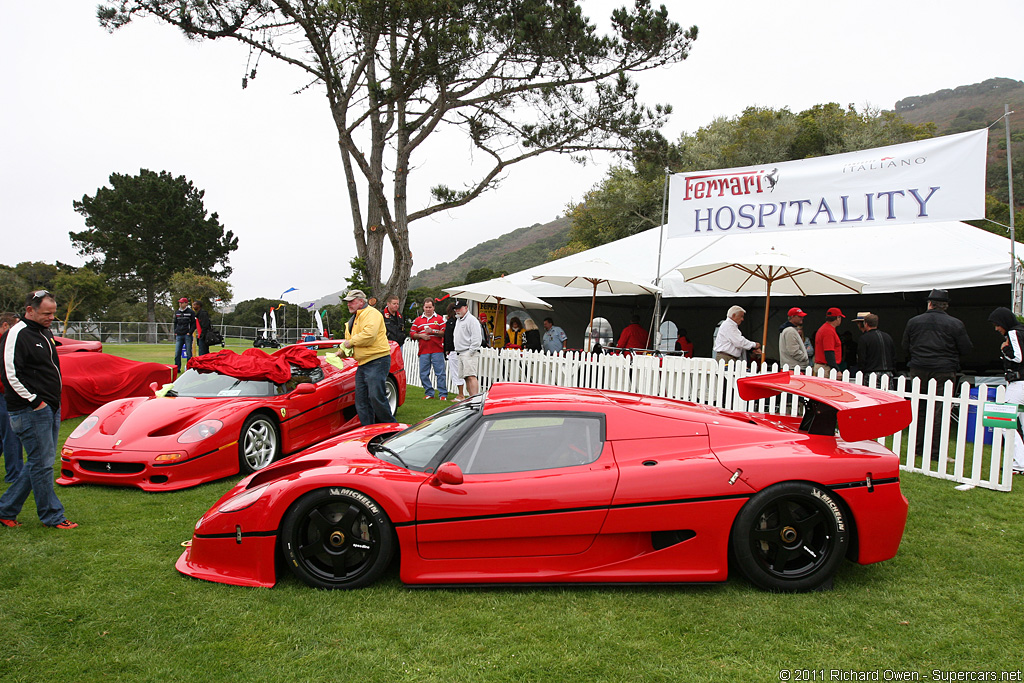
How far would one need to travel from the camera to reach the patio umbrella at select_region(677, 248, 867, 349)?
862cm

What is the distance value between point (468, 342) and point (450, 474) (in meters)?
7.15

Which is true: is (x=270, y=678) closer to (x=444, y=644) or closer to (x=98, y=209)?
(x=444, y=644)

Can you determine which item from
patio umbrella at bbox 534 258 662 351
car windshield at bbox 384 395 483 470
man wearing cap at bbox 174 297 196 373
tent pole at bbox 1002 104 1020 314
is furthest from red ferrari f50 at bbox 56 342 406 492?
man wearing cap at bbox 174 297 196 373

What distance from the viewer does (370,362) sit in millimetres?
6941

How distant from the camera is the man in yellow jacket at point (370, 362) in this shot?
6.86 m

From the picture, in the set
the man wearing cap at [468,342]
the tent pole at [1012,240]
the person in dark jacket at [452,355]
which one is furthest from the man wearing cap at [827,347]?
the person in dark jacket at [452,355]

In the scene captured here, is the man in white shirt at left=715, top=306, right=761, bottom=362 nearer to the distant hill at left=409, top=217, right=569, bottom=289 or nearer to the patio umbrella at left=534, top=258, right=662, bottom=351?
the patio umbrella at left=534, top=258, right=662, bottom=351

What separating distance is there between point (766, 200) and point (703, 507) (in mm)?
6960

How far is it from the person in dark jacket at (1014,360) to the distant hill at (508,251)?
2363 inches

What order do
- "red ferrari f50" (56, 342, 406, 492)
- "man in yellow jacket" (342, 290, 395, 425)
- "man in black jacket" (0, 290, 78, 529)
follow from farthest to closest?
"man in yellow jacket" (342, 290, 395, 425), "red ferrari f50" (56, 342, 406, 492), "man in black jacket" (0, 290, 78, 529)

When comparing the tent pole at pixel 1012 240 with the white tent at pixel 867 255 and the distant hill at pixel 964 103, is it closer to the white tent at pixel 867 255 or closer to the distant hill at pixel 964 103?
the white tent at pixel 867 255

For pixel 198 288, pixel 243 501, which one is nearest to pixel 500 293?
pixel 243 501

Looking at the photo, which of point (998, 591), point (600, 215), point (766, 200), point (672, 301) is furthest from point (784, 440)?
point (600, 215)

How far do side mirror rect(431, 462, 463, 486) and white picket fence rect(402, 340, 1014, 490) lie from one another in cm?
465
